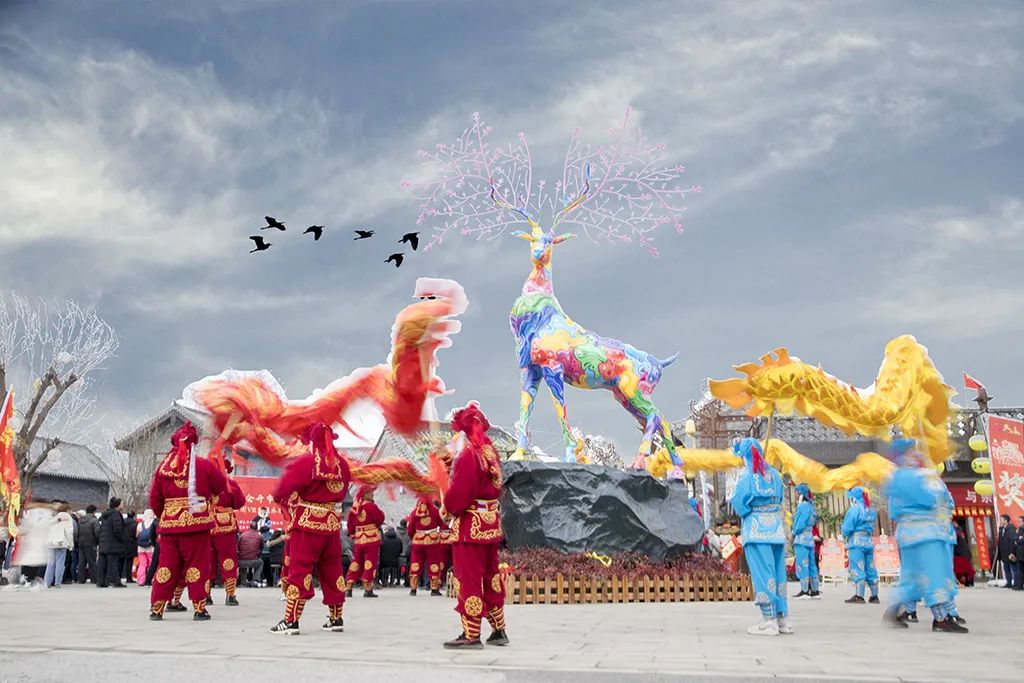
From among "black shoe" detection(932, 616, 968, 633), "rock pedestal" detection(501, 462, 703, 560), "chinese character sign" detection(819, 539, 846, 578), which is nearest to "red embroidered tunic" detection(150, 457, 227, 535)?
"rock pedestal" detection(501, 462, 703, 560)

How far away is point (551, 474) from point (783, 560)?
18.7 feet

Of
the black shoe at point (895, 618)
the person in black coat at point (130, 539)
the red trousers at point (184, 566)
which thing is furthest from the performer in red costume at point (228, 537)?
the black shoe at point (895, 618)

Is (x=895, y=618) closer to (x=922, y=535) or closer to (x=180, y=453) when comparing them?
(x=922, y=535)

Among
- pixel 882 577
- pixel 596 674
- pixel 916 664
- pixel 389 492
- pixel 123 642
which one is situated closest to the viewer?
pixel 596 674

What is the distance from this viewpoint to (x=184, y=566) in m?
9.26

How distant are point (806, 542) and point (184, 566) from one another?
8949mm

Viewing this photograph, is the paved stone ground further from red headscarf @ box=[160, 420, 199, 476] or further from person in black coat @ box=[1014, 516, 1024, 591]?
person in black coat @ box=[1014, 516, 1024, 591]

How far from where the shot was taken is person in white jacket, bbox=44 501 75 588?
15.7 meters

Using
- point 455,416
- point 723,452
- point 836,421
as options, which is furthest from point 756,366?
point 455,416

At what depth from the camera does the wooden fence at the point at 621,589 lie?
11.9 meters

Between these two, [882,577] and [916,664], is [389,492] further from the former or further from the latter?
[882,577]

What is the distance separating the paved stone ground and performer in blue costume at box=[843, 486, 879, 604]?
1.26 metres

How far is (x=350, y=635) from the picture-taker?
→ 744 cm

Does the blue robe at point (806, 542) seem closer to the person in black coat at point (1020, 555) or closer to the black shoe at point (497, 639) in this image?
the person in black coat at point (1020, 555)
